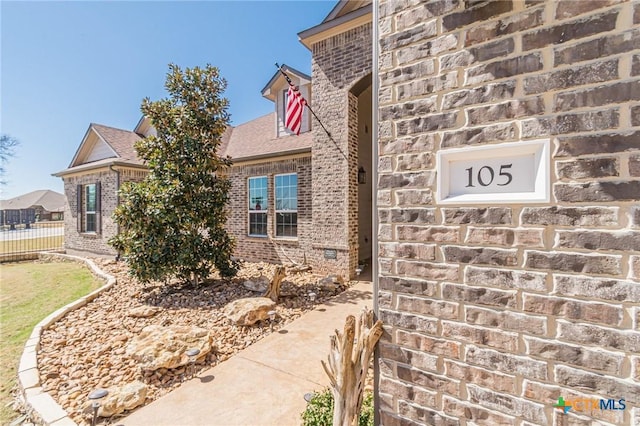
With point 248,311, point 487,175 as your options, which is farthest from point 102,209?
point 487,175

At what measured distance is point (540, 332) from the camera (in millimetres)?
1395

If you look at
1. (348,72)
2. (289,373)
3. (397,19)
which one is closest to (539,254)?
(397,19)

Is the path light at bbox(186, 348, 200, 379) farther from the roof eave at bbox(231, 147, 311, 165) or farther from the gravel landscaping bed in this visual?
the roof eave at bbox(231, 147, 311, 165)

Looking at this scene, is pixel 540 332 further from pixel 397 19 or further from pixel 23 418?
pixel 23 418

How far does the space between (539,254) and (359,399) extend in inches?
60.4

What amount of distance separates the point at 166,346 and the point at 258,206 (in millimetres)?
6480

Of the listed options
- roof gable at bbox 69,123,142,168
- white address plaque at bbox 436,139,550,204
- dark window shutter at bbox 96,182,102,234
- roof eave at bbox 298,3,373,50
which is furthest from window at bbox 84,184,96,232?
white address plaque at bbox 436,139,550,204

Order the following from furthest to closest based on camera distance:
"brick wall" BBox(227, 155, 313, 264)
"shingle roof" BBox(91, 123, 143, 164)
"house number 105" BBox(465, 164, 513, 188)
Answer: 1. "shingle roof" BBox(91, 123, 143, 164)
2. "brick wall" BBox(227, 155, 313, 264)
3. "house number 105" BBox(465, 164, 513, 188)

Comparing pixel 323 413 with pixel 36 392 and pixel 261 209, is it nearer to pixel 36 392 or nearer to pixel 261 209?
pixel 36 392

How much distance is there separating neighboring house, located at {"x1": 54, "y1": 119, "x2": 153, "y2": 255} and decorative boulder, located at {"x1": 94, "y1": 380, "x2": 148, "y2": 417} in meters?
10.1

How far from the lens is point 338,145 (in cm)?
730

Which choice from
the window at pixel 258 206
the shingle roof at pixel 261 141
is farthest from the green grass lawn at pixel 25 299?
the shingle roof at pixel 261 141

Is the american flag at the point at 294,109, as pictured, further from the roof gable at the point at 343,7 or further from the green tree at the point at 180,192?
the roof gable at the point at 343,7

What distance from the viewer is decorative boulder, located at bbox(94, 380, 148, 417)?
2.67 m
